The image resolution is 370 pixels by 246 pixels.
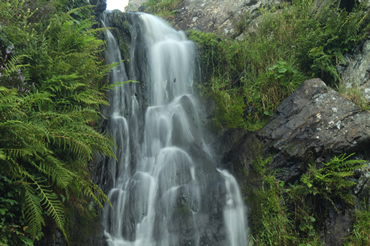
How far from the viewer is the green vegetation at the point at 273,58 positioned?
6.08m

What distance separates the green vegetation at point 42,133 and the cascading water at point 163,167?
34.3 inches

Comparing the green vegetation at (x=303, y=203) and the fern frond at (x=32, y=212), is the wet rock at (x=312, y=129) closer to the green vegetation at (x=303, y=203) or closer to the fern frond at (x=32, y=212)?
the green vegetation at (x=303, y=203)

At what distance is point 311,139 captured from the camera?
507cm

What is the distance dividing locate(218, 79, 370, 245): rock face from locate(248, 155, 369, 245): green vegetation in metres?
0.15

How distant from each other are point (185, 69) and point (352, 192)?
506 cm

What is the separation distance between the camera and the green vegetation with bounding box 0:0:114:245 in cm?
280

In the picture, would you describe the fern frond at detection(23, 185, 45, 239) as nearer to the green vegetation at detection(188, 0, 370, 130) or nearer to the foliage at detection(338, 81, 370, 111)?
the green vegetation at detection(188, 0, 370, 130)

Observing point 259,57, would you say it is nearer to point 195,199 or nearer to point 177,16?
point 195,199

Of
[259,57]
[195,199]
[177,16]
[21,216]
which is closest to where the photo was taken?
[21,216]

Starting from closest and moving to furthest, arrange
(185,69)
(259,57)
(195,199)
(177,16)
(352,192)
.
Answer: (352,192) < (195,199) < (259,57) < (185,69) < (177,16)

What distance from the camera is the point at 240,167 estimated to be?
5.54 m

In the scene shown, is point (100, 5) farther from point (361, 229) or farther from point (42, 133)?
point (361, 229)

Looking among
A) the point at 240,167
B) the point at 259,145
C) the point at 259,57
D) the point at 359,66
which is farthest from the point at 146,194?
the point at 359,66

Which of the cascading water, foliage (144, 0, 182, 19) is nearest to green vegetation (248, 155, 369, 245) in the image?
the cascading water
